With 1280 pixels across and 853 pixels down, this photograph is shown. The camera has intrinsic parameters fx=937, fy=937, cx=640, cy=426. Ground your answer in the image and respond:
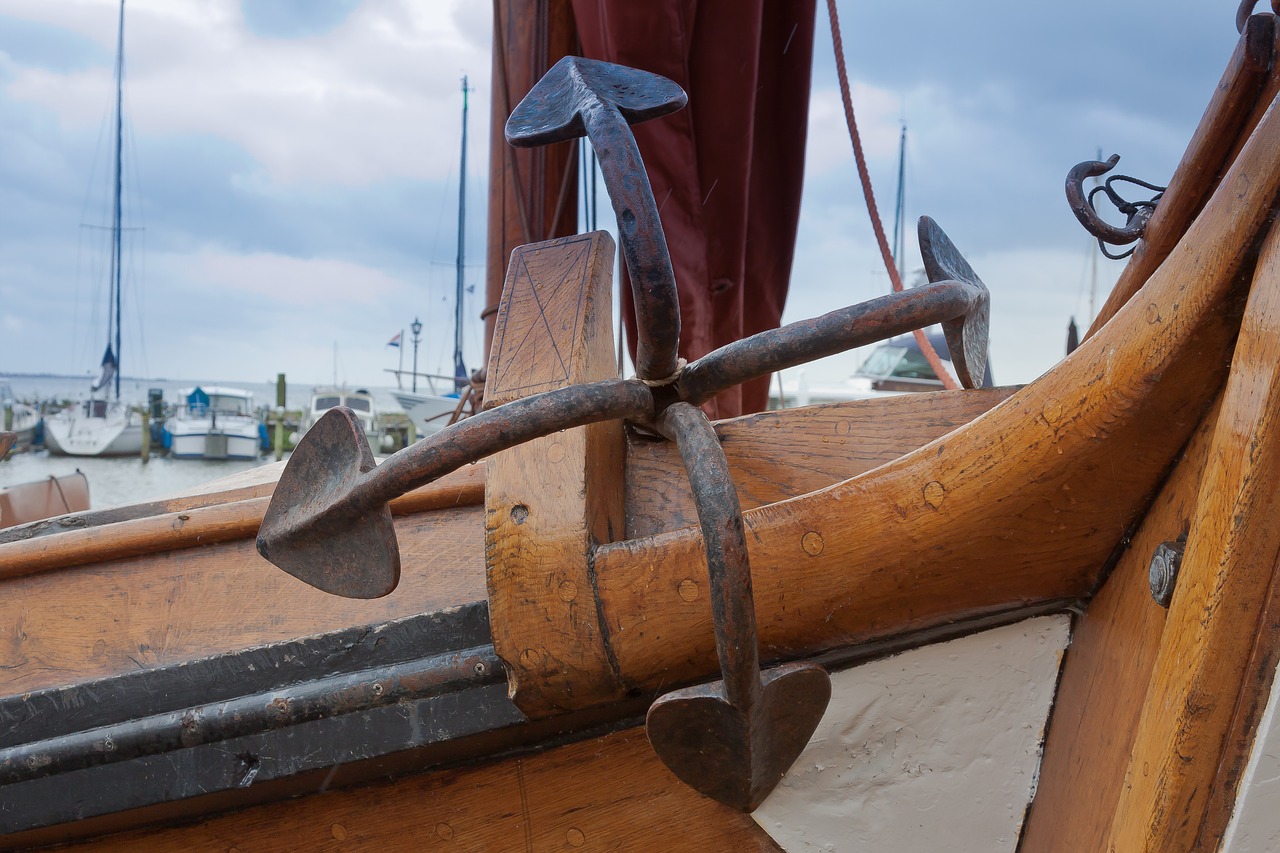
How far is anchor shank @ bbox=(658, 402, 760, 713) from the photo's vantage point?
70 cm

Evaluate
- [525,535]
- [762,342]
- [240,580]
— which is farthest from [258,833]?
[762,342]

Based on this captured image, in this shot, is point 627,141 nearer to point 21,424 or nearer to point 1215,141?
point 1215,141

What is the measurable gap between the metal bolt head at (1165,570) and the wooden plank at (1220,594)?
2 cm

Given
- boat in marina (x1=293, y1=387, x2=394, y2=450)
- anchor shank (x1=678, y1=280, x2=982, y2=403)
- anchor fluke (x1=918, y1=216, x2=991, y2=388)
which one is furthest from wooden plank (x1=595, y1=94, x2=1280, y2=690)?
boat in marina (x1=293, y1=387, x2=394, y2=450)

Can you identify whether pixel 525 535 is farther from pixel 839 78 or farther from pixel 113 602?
pixel 839 78

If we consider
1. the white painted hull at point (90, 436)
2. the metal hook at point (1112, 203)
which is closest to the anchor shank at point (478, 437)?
the metal hook at point (1112, 203)

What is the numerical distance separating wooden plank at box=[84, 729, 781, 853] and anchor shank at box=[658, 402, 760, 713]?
0.81ft

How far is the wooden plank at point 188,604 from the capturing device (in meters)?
1.06

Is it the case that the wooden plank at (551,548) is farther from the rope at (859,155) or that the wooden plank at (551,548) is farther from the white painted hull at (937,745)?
the rope at (859,155)

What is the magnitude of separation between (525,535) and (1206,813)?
55cm

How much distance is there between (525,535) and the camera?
0.84 m

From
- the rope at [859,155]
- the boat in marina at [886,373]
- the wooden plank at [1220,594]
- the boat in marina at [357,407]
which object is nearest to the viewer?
the wooden plank at [1220,594]

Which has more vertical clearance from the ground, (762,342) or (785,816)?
(762,342)

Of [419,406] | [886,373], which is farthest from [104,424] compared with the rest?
[886,373]
